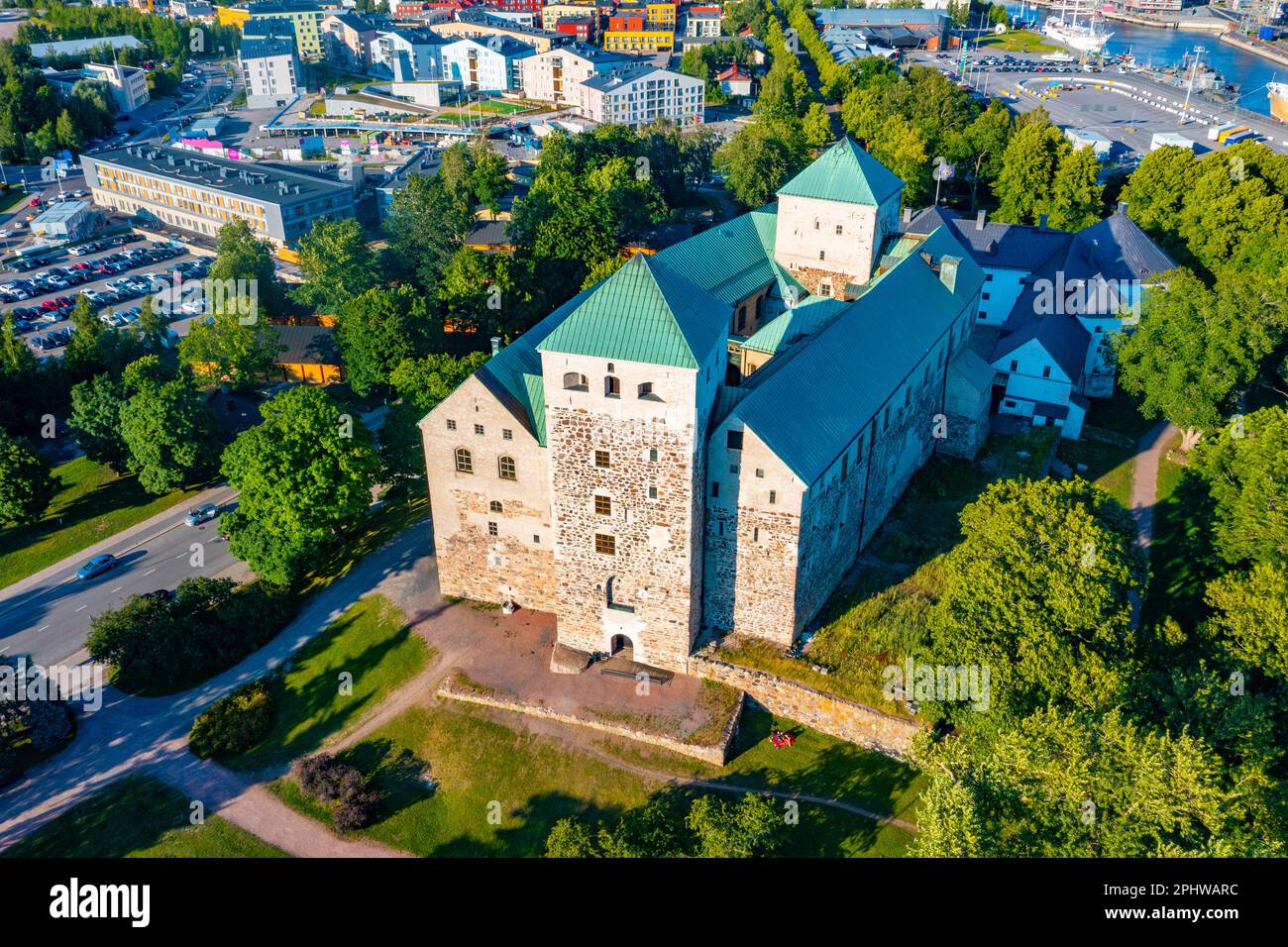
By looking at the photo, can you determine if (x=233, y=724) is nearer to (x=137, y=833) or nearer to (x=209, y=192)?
(x=137, y=833)

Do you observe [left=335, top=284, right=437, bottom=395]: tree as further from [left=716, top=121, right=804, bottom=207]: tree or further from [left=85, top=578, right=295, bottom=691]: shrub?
[left=716, top=121, right=804, bottom=207]: tree

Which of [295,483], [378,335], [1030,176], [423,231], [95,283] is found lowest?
[95,283]

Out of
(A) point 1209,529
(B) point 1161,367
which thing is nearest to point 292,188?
(B) point 1161,367

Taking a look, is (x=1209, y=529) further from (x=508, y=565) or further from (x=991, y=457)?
(x=508, y=565)

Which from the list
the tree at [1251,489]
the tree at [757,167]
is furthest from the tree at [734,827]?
the tree at [757,167]

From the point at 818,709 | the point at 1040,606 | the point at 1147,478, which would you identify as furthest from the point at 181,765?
the point at 1147,478

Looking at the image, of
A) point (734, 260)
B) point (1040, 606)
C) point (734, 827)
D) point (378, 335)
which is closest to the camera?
→ point (734, 827)

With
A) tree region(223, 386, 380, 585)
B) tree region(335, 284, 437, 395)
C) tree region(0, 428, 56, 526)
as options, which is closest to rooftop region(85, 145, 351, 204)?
tree region(335, 284, 437, 395)
